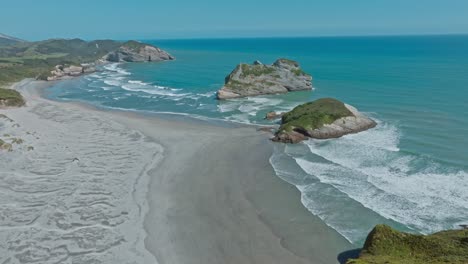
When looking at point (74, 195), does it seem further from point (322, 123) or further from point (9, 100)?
point (9, 100)

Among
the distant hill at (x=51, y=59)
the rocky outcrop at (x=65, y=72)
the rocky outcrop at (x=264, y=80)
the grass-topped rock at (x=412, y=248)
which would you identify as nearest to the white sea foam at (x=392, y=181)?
the grass-topped rock at (x=412, y=248)

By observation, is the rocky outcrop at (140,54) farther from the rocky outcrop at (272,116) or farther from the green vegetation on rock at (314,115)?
the green vegetation on rock at (314,115)

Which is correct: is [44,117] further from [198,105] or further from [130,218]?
[130,218]

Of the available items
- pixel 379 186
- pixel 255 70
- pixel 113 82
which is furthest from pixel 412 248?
pixel 113 82

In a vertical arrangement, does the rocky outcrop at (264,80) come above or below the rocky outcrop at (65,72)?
above

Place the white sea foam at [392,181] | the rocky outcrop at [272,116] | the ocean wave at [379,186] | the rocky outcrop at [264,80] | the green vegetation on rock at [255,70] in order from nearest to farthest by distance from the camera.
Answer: the ocean wave at [379,186], the white sea foam at [392,181], the rocky outcrop at [272,116], the rocky outcrop at [264,80], the green vegetation on rock at [255,70]

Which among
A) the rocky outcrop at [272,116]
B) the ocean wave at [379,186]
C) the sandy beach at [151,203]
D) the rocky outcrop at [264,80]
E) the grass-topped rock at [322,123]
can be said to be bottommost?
the sandy beach at [151,203]

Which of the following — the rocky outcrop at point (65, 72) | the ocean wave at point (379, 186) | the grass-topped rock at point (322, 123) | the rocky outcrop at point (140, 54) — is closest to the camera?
the ocean wave at point (379, 186)
